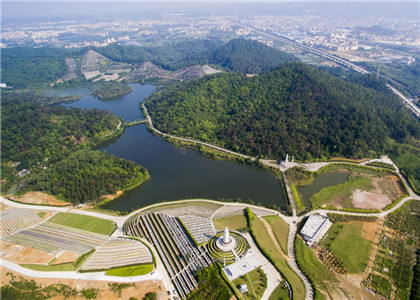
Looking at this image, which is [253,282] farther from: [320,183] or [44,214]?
[44,214]

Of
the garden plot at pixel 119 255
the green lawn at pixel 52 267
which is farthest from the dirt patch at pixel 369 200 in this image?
the green lawn at pixel 52 267

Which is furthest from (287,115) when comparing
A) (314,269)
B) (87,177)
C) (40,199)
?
(40,199)

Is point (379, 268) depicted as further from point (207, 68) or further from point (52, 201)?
point (207, 68)

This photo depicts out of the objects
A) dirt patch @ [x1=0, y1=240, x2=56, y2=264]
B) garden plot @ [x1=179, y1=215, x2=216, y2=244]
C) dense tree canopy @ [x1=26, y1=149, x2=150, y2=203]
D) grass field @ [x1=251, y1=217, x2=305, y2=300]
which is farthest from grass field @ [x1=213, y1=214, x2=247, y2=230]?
dirt patch @ [x1=0, y1=240, x2=56, y2=264]

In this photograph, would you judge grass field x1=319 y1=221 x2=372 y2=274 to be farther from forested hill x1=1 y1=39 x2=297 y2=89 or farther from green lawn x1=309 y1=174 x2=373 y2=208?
forested hill x1=1 y1=39 x2=297 y2=89

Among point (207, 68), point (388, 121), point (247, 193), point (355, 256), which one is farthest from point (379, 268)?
point (207, 68)
